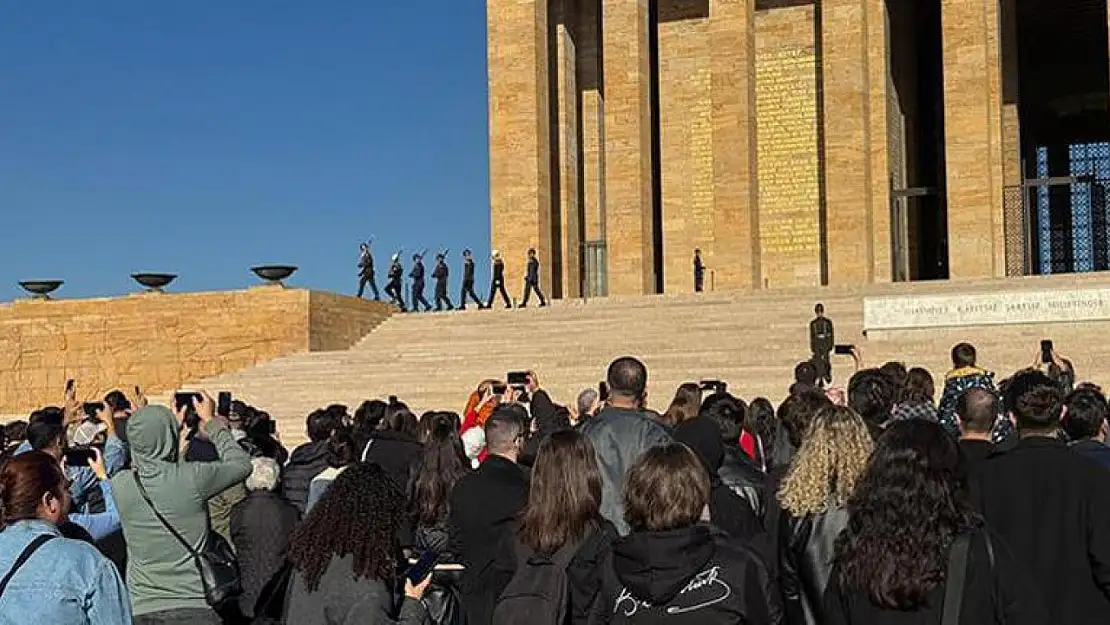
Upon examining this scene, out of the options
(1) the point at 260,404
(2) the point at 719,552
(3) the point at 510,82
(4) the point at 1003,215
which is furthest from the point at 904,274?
(2) the point at 719,552

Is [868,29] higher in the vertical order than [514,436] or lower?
higher

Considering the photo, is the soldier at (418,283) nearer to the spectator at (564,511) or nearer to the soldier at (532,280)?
the soldier at (532,280)

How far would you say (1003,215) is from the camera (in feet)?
92.5

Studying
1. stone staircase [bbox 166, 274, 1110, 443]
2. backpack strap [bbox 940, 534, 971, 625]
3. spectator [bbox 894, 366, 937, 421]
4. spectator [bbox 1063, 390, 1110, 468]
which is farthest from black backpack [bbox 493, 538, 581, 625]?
stone staircase [bbox 166, 274, 1110, 443]

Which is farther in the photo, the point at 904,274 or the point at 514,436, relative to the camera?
the point at 904,274

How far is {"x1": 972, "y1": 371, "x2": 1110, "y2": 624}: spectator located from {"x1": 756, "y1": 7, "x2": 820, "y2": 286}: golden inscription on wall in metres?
25.1

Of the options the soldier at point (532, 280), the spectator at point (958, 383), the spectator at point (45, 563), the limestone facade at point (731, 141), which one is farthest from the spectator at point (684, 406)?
the limestone facade at point (731, 141)

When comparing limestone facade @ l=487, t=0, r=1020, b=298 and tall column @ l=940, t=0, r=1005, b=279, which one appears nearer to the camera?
tall column @ l=940, t=0, r=1005, b=279

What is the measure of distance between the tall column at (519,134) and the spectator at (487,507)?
24011mm

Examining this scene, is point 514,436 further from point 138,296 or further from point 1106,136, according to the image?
point 1106,136

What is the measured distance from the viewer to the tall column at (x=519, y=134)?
96.4ft

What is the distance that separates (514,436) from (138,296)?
21357mm

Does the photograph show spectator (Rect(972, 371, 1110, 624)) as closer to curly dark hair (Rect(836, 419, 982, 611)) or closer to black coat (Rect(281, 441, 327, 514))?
curly dark hair (Rect(836, 419, 982, 611))

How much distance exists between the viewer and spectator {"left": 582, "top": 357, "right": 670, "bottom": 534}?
5473 mm
